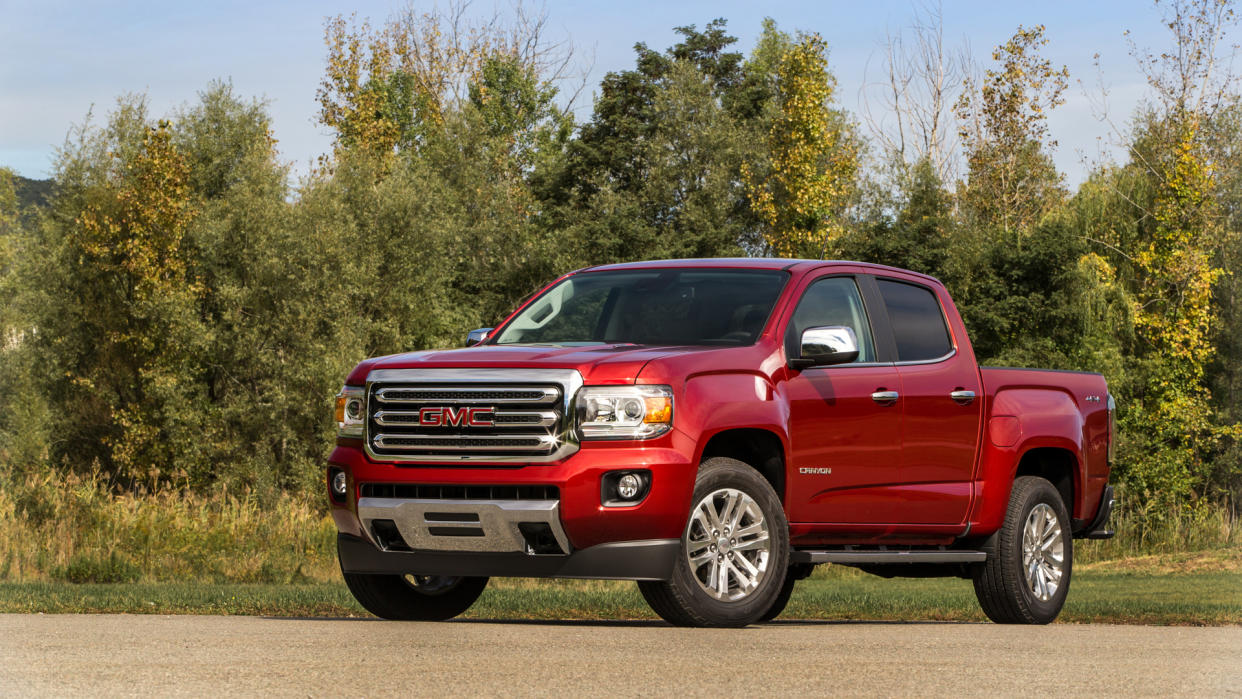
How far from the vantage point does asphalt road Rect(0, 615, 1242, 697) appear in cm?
642

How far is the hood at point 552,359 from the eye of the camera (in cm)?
835

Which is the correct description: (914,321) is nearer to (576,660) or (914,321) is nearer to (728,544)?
(728,544)

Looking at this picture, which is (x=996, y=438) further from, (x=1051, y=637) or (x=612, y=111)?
(x=612, y=111)

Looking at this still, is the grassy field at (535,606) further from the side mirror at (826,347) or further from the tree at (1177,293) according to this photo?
the tree at (1177,293)

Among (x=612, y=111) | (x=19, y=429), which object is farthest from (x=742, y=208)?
(x=19, y=429)

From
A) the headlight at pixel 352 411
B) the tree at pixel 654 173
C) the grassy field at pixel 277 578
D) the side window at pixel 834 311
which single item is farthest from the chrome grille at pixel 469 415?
the tree at pixel 654 173

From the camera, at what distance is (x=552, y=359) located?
8.52 m

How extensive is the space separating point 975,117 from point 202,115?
25904 millimetres

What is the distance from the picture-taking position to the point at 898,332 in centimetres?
1045

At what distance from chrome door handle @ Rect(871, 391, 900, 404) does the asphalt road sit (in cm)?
145

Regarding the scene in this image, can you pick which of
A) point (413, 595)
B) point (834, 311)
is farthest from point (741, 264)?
point (413, 595)

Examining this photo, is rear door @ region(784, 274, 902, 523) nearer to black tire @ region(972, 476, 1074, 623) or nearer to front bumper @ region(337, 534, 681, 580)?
front bumper @ region(337, 534, 681, 580)

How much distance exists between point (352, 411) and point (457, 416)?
3.00ft

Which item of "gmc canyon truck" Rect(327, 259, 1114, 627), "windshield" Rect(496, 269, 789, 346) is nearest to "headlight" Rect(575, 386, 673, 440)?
"gmc canyon truck" Rect(327, 259, 1114, 627)
